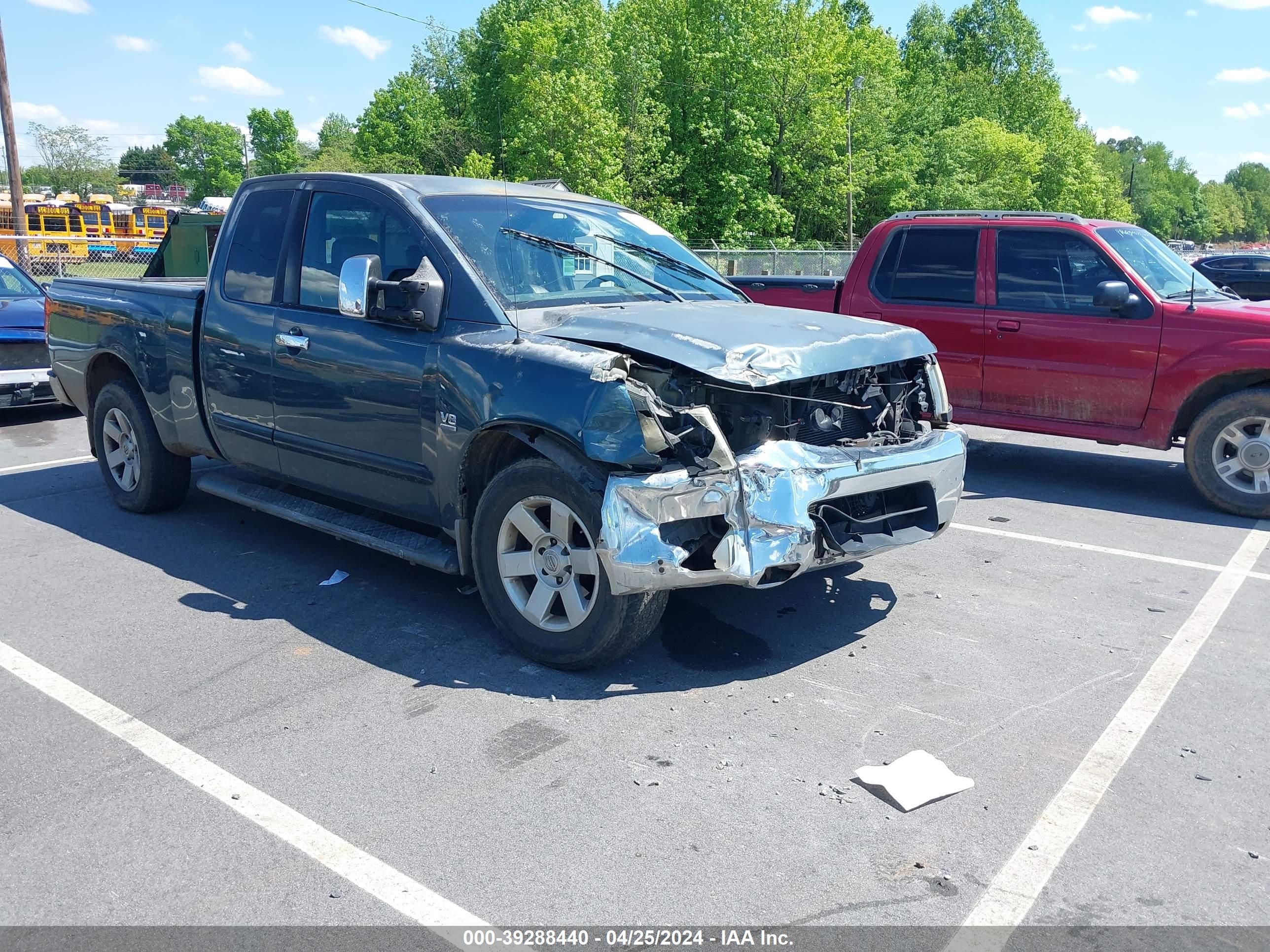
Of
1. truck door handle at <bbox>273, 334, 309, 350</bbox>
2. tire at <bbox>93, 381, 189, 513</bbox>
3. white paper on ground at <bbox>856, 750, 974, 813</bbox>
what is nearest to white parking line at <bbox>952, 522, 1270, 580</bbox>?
white paper on ground at <bbox>856, 750, 974, 813</bbox>

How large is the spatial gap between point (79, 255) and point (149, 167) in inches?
6413

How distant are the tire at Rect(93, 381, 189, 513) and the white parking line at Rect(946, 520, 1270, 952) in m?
5.64

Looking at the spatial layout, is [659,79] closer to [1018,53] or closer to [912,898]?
[1018,53]

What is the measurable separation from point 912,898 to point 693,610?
7.98ft

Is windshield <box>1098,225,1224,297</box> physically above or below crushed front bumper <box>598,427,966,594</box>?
above

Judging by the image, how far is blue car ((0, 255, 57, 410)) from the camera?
34.6ft

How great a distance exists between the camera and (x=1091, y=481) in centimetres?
849

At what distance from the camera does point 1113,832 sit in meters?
3.30

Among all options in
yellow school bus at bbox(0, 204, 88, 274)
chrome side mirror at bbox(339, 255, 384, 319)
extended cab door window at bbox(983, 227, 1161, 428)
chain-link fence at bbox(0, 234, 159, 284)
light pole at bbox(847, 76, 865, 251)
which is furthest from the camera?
light pole at bbox(847, 76, 865, 251)

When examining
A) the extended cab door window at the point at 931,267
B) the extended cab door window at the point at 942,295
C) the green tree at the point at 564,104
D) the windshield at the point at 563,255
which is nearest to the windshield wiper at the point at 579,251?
the windshield at the point at 563,255

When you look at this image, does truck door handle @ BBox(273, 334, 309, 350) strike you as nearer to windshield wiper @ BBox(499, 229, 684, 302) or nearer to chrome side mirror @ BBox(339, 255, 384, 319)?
chrome side mirror @ BBox(339, 255, 384, 319)

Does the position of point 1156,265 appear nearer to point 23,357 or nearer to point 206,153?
point 23,357

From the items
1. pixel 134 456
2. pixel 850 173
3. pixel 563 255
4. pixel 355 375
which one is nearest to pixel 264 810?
pixel 355 375

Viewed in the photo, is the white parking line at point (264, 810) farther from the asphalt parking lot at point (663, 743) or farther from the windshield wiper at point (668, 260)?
the windshield wiper at point (668, 260)
